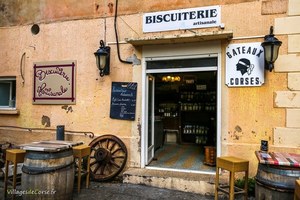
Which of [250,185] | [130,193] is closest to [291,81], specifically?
[250,185]

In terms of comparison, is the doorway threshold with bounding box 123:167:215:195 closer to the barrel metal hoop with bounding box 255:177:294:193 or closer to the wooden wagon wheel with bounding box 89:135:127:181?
the wooden wagon wheel with bounding box 89:135:127:181

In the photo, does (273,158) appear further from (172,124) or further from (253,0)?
(172,124)

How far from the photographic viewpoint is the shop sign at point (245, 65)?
465 centimetres

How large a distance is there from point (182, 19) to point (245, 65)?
1508mm

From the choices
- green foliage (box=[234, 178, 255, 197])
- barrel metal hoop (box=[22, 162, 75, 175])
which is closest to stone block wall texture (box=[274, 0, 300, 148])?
green foliage (box=[234, 178, 255, 197])

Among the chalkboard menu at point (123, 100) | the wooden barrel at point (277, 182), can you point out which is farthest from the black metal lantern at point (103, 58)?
the wooden barrel at point (277, 182)

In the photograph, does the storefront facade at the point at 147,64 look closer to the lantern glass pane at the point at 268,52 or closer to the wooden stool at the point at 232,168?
the lantern glass pane at the point at 268,52

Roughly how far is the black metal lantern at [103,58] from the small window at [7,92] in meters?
2.77

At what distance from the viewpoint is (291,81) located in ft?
14.8

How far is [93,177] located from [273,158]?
3.53 m

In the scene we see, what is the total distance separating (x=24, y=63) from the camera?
6434 millimetres

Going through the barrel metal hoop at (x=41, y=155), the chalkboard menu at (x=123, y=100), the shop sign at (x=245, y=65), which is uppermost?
the shop sign at (x=245, y=65)

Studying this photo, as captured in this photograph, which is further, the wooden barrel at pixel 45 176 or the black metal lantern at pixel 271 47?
the black metal lantern at pixel 271 47

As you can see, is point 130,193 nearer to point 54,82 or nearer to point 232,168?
point 232,168
